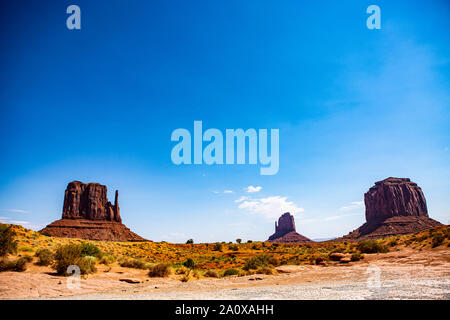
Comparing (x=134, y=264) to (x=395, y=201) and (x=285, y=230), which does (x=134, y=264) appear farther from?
(x=285, y=230)

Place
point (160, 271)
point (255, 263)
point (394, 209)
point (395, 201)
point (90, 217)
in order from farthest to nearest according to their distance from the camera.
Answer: point (395, 201) < point (394, 209) < point (90, 217) < point (255, 263) < point (160, 271)

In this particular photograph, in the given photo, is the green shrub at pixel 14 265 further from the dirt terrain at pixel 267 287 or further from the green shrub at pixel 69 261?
the green shrub at pixel 69 261

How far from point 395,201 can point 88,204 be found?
15847 centimetres

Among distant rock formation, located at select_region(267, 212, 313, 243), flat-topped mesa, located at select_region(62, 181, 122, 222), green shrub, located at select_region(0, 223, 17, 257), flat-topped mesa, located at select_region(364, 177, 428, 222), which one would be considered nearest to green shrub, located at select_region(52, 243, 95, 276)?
green shrub, located at select_region(0, 223, 17, 257)

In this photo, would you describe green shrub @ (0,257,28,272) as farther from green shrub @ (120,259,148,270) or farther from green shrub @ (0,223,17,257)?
green shrub @ (120,259,148,270)

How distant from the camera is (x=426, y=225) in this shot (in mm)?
101062

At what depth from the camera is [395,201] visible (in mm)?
118062

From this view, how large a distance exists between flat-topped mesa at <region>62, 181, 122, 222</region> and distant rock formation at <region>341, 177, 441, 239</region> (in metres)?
123

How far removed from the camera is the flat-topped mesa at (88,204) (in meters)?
114

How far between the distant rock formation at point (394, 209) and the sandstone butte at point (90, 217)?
110293 millimetres

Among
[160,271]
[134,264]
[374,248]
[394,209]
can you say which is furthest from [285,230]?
[160,271]

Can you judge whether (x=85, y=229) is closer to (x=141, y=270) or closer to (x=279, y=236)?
(x=141, y=270)
